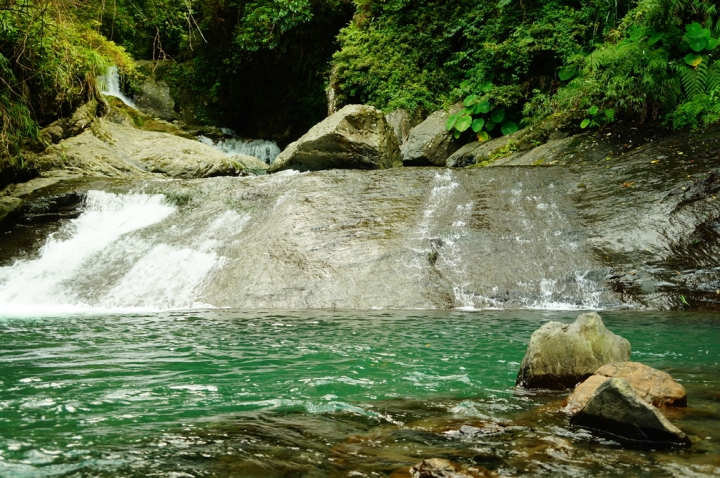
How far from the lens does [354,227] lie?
10.3m

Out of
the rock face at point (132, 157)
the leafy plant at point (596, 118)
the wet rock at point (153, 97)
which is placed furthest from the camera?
the wet rock at point (153, 97)

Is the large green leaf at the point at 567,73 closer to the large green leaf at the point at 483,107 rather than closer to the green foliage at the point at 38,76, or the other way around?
the large green leaf at the point at 483,107

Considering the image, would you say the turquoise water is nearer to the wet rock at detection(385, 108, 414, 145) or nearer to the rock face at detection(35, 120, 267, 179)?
the rock face at detection(35, 120, 267, 179)

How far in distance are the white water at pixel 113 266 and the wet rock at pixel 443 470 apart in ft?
23.1

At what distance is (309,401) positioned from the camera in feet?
13.1

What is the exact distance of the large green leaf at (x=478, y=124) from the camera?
1562 centimetres

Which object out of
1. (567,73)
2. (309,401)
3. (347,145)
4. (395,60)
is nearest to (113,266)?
(347,145)

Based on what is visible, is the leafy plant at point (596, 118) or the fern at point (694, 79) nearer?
the fern at point (694, 79)

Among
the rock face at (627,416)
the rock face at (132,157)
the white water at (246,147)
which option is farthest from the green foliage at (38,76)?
the rock face at (627,416)

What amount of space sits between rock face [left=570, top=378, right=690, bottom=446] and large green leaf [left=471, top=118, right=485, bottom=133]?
43.0ft

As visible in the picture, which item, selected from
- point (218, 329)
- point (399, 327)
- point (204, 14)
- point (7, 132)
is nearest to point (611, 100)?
point (399, 327)

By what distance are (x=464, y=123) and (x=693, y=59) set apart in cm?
547

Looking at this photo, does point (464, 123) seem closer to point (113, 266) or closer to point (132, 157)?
point (132, 157)

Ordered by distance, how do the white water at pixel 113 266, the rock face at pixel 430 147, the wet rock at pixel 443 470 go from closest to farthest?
the wet rock at pixel 443 470 → the white water at pixel 113 266 → the rock face at pixel 430 147
